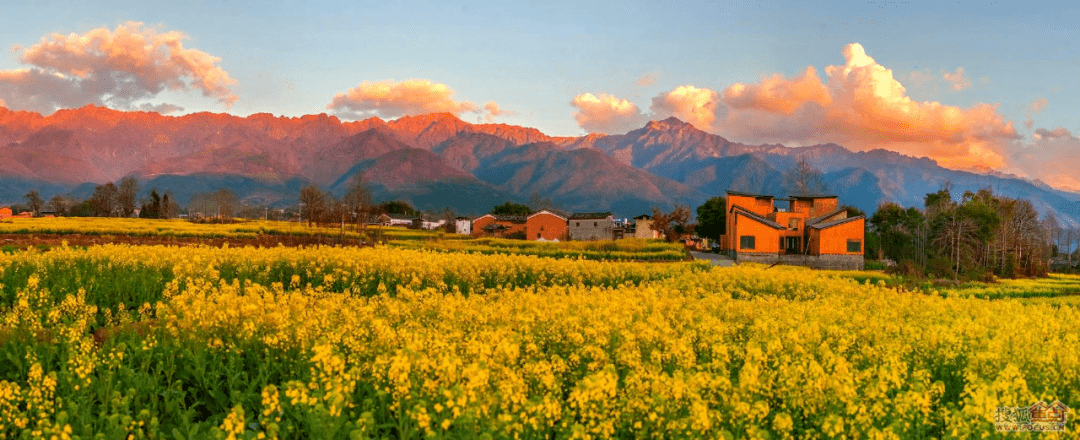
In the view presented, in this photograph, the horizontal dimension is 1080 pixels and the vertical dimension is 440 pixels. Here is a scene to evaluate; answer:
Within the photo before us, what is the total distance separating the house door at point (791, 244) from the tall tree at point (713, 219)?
17221mm

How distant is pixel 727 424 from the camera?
6336mm

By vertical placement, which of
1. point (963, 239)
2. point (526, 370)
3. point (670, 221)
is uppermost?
point (670, 221)

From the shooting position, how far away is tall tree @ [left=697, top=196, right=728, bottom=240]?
85.3 meters

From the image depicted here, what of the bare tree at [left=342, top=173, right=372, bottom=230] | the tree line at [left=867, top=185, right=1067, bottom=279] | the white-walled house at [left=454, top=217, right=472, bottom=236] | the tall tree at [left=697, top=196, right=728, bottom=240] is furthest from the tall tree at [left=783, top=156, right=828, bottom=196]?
the bare tree at [left=342, top=173, right=372, bottom=230]

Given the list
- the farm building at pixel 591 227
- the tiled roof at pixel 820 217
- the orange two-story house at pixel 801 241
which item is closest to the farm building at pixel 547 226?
the farm building at pixel 591 227

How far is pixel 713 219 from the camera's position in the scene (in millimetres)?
86062

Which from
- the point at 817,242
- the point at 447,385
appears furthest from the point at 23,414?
the point at 817,242

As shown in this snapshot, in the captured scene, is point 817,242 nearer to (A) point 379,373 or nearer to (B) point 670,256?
(B) point 670,256

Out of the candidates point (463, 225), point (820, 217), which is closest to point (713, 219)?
point (820, 217)

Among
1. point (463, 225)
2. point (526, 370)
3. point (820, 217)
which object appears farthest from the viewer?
point (463, 225)

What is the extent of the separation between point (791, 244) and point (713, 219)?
20038mm

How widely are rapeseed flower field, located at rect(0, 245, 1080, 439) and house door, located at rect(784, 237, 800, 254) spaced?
50582 mm

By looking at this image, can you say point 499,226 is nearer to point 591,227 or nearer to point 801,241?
point 591,227

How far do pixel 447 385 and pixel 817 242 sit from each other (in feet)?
206
